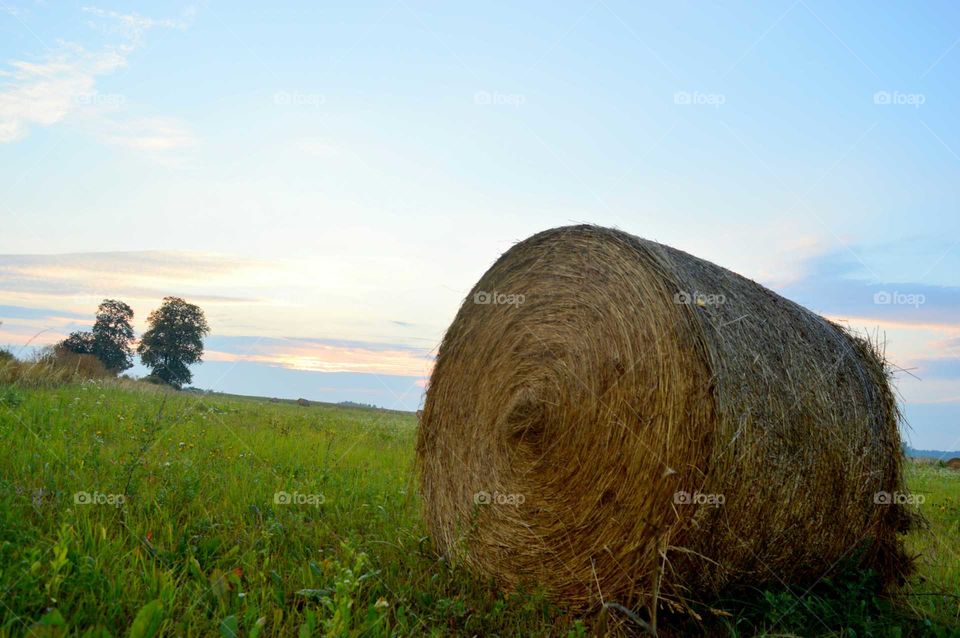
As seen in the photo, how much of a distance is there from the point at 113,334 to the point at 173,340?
4.16 meters

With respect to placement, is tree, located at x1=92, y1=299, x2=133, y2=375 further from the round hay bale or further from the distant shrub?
the round hay bale

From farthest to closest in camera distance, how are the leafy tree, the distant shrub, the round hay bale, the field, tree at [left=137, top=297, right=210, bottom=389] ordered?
tree at [left=137, top=297, right=210, bottom=389] → the leafy tree → the distant shrub → the round hay bale → the field

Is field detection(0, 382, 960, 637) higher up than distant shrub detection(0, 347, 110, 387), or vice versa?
distant shrub detection(0, 347, 110, 387)

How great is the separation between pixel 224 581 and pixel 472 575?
85.6 inches

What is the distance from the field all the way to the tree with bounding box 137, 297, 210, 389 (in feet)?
157

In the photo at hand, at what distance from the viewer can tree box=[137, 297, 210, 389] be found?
2090 inches

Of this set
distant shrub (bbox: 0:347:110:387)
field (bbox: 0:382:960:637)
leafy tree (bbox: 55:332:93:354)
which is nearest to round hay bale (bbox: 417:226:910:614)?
field (bbox: 0:382:960:637)

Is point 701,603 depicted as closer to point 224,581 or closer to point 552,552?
point 552,552

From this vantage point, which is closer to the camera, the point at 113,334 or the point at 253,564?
the point at 253,564

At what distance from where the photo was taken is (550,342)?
556 centimetres

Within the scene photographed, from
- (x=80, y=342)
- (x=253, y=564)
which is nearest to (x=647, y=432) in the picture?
(x=253, y=564)

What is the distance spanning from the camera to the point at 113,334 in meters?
53.1

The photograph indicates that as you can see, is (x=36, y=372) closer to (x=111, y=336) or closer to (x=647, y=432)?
(x=647, y=432)

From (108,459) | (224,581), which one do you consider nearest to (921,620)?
(224,581)
